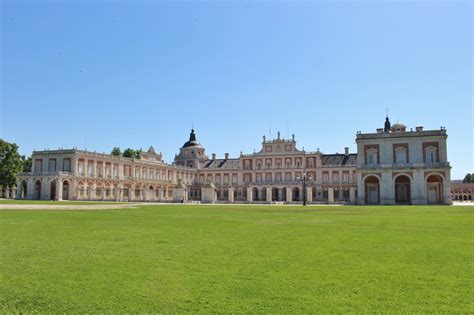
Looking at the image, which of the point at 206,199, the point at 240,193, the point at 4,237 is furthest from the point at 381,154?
the point at 4,237

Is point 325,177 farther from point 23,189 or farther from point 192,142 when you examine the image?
point 23,189

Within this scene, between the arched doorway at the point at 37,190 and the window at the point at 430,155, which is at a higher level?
the window at the point at 430,155

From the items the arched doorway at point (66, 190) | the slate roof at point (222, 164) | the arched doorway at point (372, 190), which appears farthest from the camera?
the slate roof at point (222, 164)

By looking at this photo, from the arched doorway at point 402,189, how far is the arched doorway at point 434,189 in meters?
2.50

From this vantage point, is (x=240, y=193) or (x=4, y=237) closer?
(x=4, y=237)

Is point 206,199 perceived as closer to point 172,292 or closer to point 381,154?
point 381,154

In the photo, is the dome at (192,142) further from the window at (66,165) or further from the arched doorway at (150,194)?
the window at (66,165)

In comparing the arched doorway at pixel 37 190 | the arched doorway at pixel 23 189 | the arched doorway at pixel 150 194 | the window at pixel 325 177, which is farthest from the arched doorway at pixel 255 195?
the arched doorway at pixel 23 189

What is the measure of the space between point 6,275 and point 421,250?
29.0 feet

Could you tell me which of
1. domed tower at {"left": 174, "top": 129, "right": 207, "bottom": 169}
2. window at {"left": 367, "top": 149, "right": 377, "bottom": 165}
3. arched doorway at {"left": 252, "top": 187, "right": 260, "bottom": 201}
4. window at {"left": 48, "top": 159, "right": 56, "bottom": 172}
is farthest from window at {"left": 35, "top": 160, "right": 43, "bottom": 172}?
window at {"left": 367, "top": 149, "right": 377, "bottom": 165}

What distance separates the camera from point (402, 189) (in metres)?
56.8

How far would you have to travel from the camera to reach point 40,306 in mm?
5582

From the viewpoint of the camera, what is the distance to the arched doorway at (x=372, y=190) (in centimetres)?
5698

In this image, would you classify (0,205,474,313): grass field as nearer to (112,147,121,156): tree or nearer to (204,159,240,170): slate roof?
(204,159,240,170): slate roof
